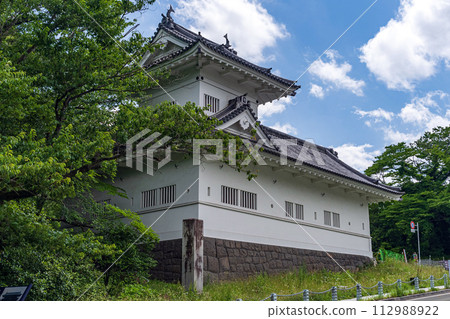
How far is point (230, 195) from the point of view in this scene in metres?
19.5

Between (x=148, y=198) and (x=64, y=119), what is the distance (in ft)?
22.8

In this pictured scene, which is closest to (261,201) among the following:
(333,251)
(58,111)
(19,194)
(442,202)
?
(333,251)

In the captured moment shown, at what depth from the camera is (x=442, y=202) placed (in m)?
44.1

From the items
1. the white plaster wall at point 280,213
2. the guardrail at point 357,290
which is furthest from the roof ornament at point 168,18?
the guardrail at point 357,290

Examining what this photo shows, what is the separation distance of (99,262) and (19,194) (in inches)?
197

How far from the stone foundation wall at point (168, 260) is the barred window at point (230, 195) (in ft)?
8.69

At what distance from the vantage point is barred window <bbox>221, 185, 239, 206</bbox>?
19266 mm

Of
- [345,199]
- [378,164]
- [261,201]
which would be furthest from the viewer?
[378,164]

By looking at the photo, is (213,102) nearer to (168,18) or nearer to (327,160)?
(168,18)

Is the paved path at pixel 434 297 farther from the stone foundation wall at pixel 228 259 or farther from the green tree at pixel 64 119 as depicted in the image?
the green tree at pixel 64 119

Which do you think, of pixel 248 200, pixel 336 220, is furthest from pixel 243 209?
pixel 336 220

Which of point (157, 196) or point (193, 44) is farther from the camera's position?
point (157, 196)

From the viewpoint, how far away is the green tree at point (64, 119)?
36.6ft

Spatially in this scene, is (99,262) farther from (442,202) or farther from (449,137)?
(449,137)
